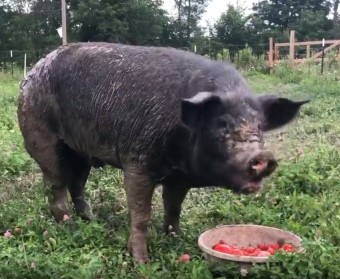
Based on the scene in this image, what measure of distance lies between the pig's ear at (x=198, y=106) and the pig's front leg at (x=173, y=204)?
2.96ft

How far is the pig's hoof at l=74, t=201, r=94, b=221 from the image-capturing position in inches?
209

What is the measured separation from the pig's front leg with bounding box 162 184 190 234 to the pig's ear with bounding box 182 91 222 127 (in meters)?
0.90

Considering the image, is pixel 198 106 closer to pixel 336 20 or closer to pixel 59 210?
pixel 59 210

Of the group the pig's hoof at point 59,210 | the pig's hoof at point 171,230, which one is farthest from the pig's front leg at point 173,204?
the pig's hoof at point 59,210

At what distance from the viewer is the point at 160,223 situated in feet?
16.9

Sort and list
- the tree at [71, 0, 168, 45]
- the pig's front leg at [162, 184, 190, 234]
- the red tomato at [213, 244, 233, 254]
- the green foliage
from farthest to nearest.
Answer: the green foliage
the tree at [71, 0, 168, 45]
the pig's front leg at [162, 184, 190, 234]
the red tomato at [213, 244, 233, 254]

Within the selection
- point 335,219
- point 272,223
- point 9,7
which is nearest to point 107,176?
point 272,223

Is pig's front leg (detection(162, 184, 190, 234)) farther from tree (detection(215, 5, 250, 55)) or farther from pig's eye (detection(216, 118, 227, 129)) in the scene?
tree (detection(215, 5, 250, 55))

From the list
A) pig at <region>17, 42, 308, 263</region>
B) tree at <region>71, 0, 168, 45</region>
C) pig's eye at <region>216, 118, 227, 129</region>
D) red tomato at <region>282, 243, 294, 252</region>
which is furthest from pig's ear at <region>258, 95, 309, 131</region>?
tree at <region>71, 0, 168, 45</region>

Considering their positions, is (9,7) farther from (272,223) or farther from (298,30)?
(272,223)

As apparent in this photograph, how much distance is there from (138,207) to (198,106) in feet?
3.10

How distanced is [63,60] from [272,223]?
203 cm

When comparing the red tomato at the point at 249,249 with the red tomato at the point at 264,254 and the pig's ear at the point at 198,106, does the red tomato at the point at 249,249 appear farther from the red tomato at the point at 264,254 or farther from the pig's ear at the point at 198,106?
the pig's ear at the point at 198,106

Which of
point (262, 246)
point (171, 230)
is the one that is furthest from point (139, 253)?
point (262, 246)
